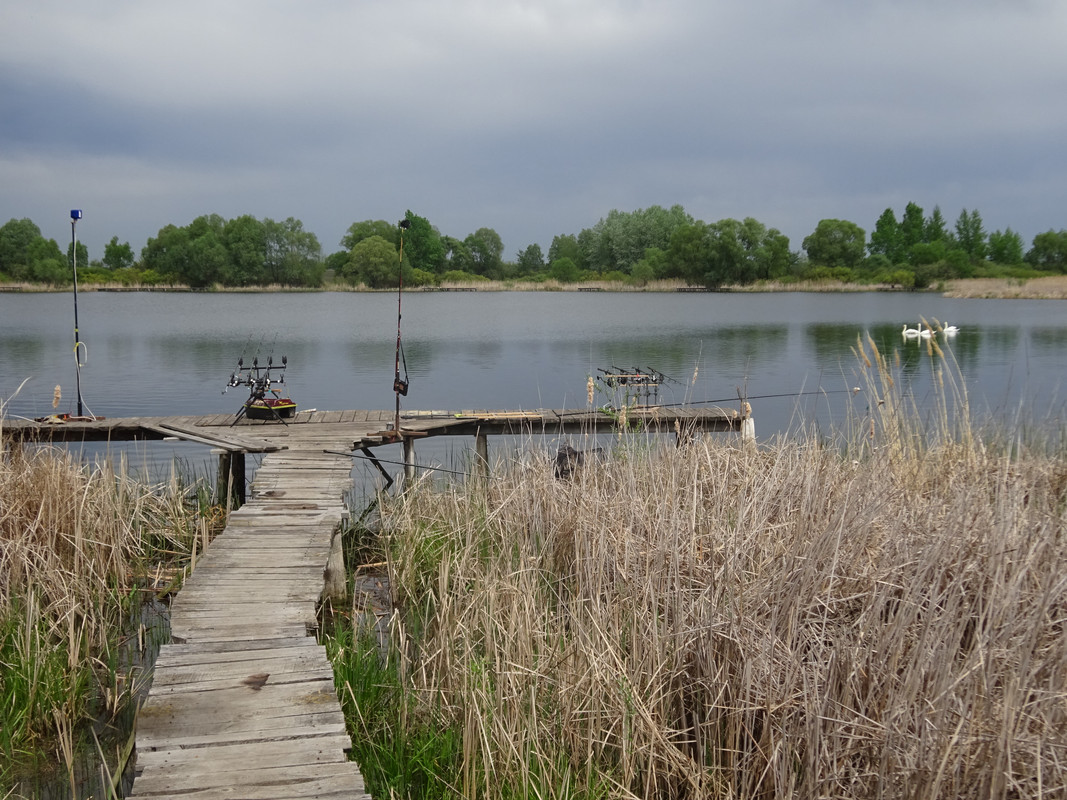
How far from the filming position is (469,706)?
3.15 metres

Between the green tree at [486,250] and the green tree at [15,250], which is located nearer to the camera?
the green tree at [15,250]

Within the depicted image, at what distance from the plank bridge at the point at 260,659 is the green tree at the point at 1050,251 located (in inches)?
2889

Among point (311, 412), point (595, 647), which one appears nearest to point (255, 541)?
point (595, 647)

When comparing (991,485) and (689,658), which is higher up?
(991,485)

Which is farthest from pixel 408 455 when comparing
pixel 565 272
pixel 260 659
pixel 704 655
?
pixel 565 272

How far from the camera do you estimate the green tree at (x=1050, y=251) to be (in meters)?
68.4

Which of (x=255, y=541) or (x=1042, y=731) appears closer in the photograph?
(x=1042, y=731)

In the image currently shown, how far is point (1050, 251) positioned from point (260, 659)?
261ft

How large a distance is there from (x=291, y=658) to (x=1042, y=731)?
107 inches

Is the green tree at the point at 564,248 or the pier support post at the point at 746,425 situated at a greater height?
the green tree at the point at 564,248

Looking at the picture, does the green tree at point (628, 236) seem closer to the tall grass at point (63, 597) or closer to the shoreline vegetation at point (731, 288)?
the shoreline vegetation at point (731, 288)

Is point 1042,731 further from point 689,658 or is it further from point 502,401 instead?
point 502,401

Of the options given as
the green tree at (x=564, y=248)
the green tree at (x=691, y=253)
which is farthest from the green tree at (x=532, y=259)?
the green tree at (x=691, y=253)

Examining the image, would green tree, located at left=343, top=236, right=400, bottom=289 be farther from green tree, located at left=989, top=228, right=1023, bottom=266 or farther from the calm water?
green tree, located at left=989, top=228, right=1023, bottom=266
